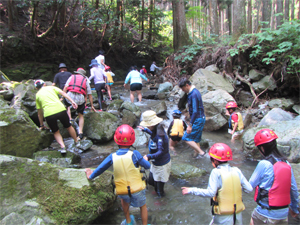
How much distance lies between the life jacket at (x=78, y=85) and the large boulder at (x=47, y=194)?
3.16 meters

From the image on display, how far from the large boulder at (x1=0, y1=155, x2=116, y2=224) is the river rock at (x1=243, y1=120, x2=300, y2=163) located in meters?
4.05

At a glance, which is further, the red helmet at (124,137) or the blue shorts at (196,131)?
the blue shorts at (196,131)

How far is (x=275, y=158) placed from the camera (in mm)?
2227

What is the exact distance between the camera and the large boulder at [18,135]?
4449mm

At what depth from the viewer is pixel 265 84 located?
8.61m

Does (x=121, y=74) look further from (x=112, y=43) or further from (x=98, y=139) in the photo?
(x=98, y=139)

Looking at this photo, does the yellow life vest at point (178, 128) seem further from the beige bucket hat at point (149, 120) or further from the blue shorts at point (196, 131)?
the beige bucket hat at point (149, 120)

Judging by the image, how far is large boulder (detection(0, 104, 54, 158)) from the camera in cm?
445

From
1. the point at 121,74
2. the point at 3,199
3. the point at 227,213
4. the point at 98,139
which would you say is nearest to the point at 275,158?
the point at 227,213

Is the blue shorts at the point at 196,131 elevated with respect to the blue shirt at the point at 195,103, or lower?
lower

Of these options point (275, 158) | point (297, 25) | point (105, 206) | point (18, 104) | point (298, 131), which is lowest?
point (105, 206)

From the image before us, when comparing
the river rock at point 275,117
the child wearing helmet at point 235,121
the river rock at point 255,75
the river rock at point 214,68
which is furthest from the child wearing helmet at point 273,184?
the river rock at point 214,68

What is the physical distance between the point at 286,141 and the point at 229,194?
3.65 m

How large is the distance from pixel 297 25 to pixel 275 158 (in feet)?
25.7
